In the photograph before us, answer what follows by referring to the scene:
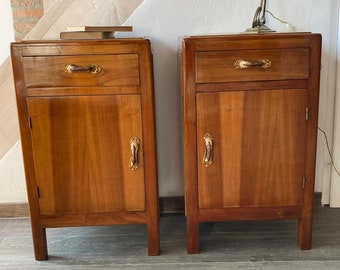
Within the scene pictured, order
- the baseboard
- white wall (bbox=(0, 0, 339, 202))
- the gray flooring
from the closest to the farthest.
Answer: the gray flooring < white wall (bbox=(0, 0, 339, 202)) < the baseboard

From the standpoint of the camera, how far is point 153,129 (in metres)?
1.40

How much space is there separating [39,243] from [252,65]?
40.2 inches

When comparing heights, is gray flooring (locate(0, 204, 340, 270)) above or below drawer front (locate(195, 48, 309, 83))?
below

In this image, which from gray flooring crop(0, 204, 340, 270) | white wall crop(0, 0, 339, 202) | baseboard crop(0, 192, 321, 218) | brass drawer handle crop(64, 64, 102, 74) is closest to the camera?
brass drawer handle crop(64, 64, 102, 74)

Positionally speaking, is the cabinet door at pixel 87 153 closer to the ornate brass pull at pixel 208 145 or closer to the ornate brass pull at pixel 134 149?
the ornate brass pull at pixel 134 149

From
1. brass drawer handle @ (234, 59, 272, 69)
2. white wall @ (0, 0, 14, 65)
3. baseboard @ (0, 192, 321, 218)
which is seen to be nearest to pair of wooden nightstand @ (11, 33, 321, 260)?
brass drawer handle @ (234, 59, 272, 69)

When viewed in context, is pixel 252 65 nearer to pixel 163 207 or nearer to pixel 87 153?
pixel 87 153

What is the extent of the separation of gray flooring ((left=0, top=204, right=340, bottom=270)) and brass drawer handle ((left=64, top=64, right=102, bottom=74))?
72 centimetres

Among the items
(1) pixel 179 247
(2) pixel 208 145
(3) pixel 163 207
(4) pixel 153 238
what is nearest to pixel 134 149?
(2) pixel 208 145

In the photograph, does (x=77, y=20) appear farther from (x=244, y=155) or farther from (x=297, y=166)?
(x=297, y=166)

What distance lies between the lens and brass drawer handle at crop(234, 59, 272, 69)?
1.31 meters

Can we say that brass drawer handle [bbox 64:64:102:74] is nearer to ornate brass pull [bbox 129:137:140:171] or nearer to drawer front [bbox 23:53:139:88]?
drawer front [bbox 23:53:139:88]

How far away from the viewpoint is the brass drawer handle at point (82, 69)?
1.31 m

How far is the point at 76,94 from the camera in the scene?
1348 millimetres
